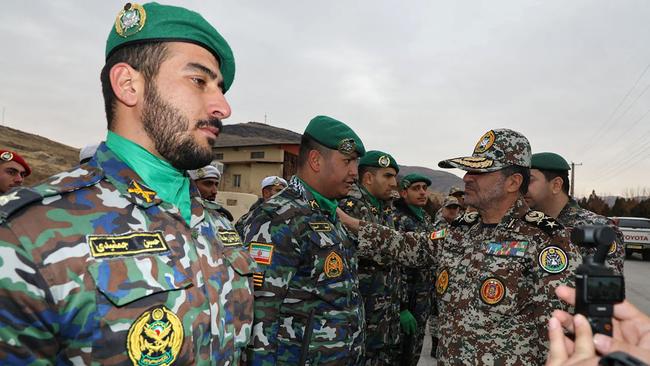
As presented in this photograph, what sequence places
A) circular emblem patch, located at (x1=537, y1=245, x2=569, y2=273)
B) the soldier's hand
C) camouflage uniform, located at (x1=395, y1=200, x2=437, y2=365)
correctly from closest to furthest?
circular emblem patch, located at (x1=537, y1=245, x2=569, y2=273) < the soldier's hand < camouflage uniform, located at (x1=395, y1=200, x2=437, y2=365)

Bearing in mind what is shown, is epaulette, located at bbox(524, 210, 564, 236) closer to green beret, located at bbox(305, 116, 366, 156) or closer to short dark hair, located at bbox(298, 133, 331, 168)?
green beret, located at bbox(305, 116, 366, 156)

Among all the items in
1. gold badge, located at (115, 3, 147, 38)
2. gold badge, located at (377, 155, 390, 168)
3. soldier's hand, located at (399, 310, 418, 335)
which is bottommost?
soldier's hand, located at (399, 310, 418, 335)

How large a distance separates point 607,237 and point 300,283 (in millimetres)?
1881

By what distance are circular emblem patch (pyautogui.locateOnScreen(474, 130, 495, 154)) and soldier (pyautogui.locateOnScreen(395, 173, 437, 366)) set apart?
1.74 m

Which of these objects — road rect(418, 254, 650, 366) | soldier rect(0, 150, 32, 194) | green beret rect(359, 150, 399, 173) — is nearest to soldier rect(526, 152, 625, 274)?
green beret rect(359, 150, 399, 173)

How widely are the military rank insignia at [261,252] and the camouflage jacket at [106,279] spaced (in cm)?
87

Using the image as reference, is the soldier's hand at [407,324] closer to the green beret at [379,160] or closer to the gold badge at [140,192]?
the green beret at [379,160]

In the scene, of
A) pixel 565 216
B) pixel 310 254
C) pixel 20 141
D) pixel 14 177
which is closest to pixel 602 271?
pixel 310 254

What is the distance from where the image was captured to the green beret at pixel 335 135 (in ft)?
10.3

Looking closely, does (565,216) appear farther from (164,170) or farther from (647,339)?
(164,170)

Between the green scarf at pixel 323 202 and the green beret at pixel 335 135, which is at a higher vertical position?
the green beret at pixel 335 135

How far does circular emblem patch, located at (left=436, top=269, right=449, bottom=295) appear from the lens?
3.14 m

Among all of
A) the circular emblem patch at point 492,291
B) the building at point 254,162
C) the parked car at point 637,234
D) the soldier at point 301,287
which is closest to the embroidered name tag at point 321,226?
the soldier at point 301,287

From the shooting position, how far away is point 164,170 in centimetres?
158
